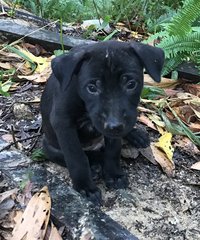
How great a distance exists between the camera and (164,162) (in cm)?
505

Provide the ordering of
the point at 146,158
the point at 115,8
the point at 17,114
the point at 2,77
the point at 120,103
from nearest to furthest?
the point at 120,103 < the point at 146,158 < the point at 17,114 < the point at 2,77 < the point at 115,8

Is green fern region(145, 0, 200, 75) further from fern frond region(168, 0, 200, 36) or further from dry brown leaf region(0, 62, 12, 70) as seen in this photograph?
dry brown leaf region(0, 62, 12, 70)

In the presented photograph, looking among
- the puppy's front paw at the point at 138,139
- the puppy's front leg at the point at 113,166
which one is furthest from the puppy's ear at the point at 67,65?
the puppy's front paw at the point at 138,139

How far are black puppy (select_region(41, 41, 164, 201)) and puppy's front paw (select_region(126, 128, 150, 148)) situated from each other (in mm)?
445

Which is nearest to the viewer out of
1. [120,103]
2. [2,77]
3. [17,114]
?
[120,103]

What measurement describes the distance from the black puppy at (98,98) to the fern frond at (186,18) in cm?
197

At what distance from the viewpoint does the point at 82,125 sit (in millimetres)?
4637

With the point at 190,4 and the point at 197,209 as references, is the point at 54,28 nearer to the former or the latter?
the point at 190,4

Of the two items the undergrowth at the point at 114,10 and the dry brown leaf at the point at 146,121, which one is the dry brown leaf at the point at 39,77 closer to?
the dry brown leaf at the point at 146,121

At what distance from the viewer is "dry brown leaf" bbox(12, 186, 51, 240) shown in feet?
13.7

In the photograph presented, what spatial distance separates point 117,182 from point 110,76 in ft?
3.23

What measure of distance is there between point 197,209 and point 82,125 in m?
1.07

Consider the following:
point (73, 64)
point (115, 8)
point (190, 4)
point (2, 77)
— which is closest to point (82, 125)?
point (73, 64)

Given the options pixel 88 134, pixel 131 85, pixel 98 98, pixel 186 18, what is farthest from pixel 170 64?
pixel 98 98
